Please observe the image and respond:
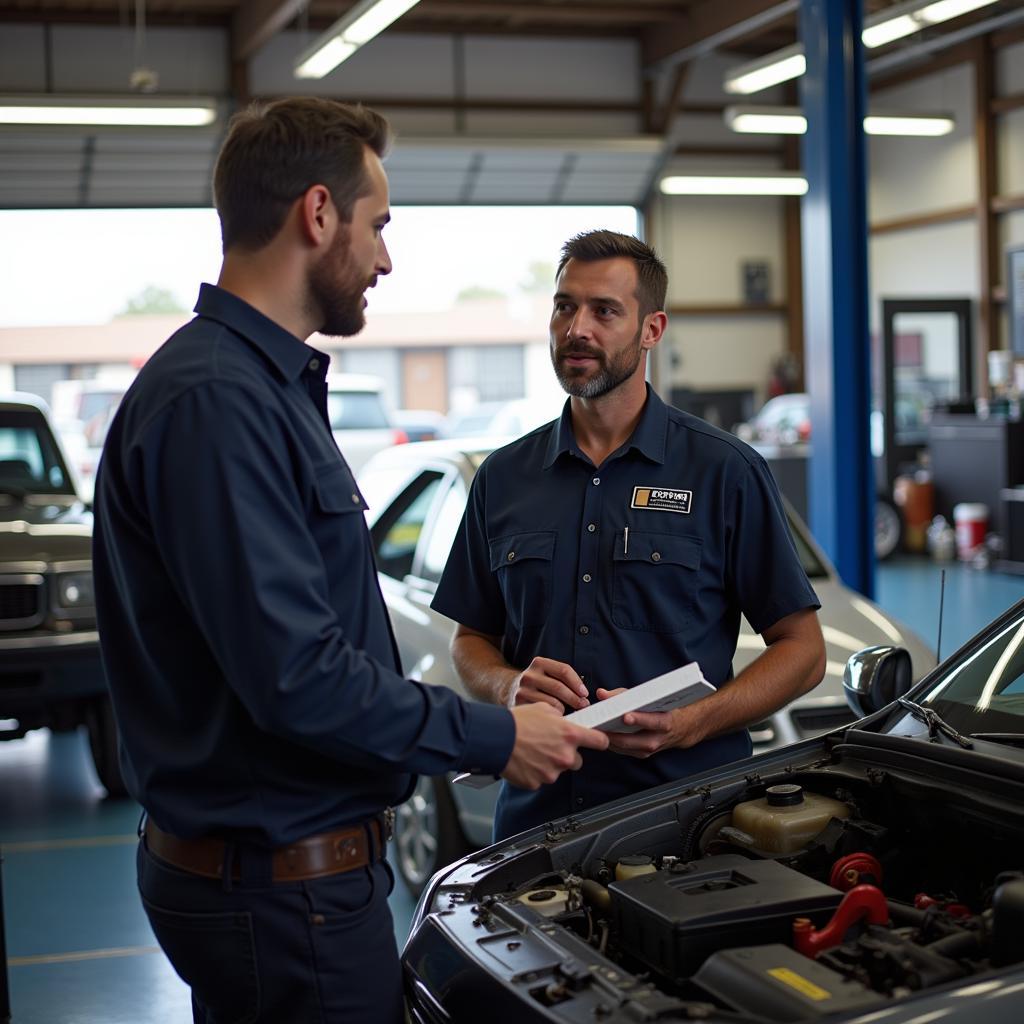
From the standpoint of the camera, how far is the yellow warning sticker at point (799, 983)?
5.44ft

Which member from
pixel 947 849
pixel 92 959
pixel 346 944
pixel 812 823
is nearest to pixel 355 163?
pixel 346 944

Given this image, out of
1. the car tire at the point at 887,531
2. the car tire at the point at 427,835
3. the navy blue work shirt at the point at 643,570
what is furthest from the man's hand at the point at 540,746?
the car tire at the point at 887,531

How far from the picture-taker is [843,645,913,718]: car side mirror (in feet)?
9.03

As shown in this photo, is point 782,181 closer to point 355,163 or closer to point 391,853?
point 391,853

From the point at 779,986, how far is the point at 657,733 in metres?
0.72

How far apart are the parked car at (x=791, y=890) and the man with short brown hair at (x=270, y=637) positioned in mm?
245

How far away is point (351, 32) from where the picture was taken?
10148mm

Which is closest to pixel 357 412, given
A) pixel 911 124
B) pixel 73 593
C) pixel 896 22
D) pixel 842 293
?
pixel 896 22

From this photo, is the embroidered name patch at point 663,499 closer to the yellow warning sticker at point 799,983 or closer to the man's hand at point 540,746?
the man's hand at point 540,746

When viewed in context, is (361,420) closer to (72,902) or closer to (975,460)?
(975,460)

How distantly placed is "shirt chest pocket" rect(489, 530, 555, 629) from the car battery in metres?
0.98

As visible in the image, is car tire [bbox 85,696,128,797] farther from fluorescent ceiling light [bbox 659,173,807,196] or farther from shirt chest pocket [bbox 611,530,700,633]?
fluorescent ceiling light [bbox 659,173,807,196]

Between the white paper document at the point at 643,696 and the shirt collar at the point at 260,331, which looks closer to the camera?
the shirt collar at the point at 260,331

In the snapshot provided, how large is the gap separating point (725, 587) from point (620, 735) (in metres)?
0.45
